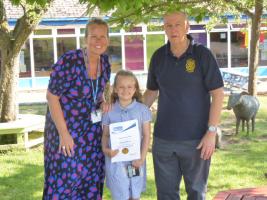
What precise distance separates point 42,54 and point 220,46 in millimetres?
7487

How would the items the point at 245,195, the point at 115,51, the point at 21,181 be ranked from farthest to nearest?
1. the point at 115,51
2. the point at 21,181
3. the point at 245,195

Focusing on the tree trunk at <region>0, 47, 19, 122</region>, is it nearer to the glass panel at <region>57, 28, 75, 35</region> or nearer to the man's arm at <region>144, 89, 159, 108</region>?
the man's arm at <region>144, 89, 159, 108</region>

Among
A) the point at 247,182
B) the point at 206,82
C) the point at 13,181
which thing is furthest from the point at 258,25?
the point at 206,82

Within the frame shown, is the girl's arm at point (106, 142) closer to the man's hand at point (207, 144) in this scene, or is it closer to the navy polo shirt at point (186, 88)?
the navy polo shirt at point (186, 88)

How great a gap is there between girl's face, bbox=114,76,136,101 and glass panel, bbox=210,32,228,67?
1840 cm

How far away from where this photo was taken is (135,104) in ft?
12.4

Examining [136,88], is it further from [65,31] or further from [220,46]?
[220,46]

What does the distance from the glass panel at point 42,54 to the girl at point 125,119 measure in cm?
1703

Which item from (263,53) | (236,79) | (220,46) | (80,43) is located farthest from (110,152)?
(263,53)

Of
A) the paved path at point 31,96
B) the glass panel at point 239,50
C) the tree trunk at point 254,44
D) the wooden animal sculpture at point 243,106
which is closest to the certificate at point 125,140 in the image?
the wooden animal sculpture at point 243,106

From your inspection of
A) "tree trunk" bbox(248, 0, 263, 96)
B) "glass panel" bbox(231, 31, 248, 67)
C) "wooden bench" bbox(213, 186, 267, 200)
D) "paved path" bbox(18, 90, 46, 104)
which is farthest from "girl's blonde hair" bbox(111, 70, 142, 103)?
"glass panel" bbox(231, 31, 248, 67)

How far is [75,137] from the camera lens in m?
3.72

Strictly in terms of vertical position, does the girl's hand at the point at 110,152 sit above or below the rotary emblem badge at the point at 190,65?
below

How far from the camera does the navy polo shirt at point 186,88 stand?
366 cm
